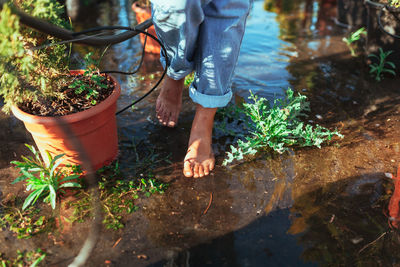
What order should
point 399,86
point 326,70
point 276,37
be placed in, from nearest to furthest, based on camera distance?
point 399,86, point 326,70, point 276,37

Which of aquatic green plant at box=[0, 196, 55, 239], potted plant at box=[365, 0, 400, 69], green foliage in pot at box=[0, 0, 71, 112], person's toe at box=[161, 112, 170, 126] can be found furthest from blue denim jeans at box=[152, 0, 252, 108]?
potted plant at box=[365, 0, 400, 69]

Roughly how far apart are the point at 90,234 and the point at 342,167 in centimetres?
150

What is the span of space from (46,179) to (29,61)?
66 cm

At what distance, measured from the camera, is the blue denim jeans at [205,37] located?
1.70 metres

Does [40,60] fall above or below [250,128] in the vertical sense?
above

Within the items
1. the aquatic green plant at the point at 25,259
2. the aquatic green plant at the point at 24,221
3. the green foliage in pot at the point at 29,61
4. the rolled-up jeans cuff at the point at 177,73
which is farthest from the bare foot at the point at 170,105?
the aquatic green plant at the point at 25,259

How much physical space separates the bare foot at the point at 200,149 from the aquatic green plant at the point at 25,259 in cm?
86

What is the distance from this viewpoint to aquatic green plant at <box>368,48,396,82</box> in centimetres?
292

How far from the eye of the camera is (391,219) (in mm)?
1649

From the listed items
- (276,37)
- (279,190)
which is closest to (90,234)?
(279,190)

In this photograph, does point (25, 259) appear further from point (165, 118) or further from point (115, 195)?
point (165, 118)

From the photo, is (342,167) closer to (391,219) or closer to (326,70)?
(391,219)

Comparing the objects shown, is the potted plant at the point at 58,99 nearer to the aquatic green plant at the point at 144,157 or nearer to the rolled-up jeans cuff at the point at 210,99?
the aquatic green plant at the point at 144,157

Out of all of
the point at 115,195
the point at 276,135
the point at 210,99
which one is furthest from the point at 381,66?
the point at 115,195
